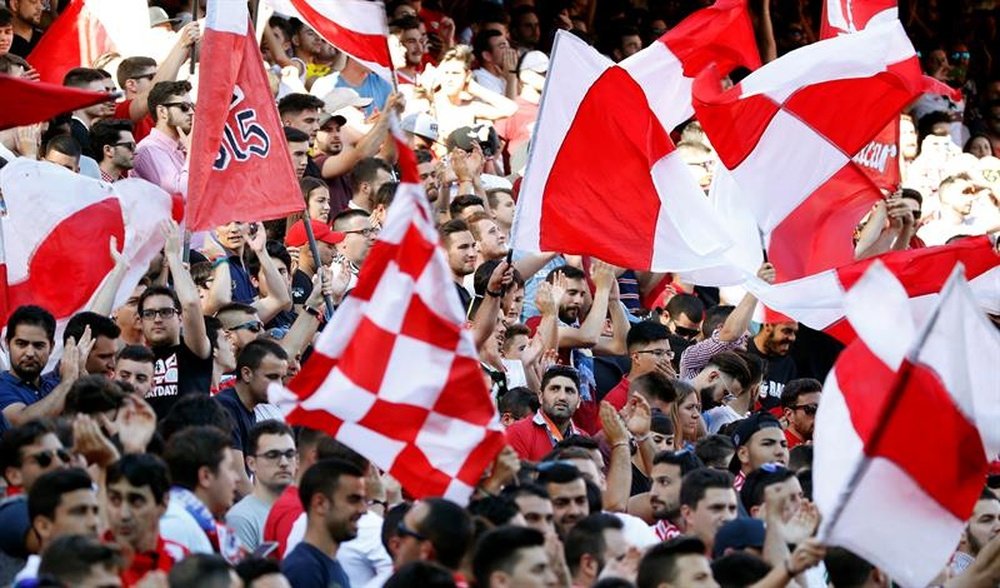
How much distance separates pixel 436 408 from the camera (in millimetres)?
8141

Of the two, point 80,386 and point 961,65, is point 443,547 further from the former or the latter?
point 961,65

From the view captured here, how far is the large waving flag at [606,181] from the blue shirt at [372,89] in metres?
4.61

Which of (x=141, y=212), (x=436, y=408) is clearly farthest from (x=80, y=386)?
(x=141, y=212)

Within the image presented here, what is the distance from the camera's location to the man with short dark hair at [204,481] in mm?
8156

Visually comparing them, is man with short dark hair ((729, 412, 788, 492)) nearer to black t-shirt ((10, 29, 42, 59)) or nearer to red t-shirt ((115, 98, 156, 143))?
red t-shirt ((115, 98, 156, 143))

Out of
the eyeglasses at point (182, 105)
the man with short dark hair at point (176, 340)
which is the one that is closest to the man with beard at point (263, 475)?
the man with short dark hair at point (176, 340)

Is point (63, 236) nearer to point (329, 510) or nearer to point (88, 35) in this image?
point (329, 510)

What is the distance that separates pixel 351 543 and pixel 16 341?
181 cm

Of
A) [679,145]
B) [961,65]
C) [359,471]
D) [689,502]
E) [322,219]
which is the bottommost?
[961,65]

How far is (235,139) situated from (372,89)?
5.12 metres

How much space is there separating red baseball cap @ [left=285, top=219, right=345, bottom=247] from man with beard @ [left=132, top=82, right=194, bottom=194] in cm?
71

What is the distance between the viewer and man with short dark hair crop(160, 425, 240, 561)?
26.8 feet

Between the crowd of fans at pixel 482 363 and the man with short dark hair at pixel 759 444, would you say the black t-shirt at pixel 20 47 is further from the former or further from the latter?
the man with short dark hair at pixel 759 444

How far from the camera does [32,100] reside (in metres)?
9.42
